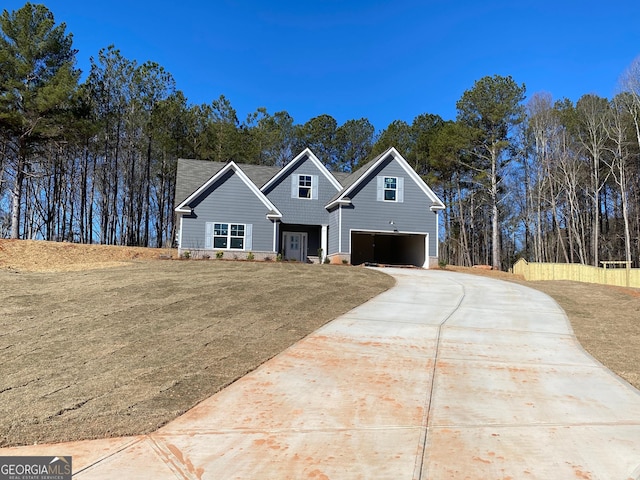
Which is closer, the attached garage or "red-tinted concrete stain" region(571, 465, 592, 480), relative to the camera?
"red-tinted concrete stain" region(571, 465, 592, 480)

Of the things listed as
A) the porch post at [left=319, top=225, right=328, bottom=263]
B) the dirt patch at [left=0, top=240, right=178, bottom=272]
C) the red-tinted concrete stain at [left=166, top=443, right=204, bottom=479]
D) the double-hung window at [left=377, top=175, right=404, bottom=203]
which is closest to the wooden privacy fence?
the double-hung window at [left=377, top=175, right=404, bottom=203]

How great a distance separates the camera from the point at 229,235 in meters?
22.8

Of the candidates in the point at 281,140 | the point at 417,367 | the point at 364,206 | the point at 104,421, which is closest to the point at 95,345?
the point at 104,421

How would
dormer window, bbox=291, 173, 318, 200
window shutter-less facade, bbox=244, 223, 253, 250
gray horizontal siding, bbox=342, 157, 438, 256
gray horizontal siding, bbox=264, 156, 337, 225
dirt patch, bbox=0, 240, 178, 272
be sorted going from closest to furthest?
dirt patch, bbox=0, 240, 178, 272
window shutter-less facade, bbox=244, 223, 253, 250
gray horizontal siding, bbox=342, 157, 438, 256
gray horizontal siding, bbox=264, 156, 337, 225
dormer window, bbox=291, 173, 318, 200

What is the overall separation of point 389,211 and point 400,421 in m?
20.8

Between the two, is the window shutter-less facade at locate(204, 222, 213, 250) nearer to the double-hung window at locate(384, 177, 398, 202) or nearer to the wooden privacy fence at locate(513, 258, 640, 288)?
the double-hung window at locate(384, 177, 398, 202)

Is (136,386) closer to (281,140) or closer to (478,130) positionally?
(478,130)

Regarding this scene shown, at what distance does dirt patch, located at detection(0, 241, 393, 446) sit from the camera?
3.86 metres

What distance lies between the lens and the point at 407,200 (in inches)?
956

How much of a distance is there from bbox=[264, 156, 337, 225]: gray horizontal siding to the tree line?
1317cm

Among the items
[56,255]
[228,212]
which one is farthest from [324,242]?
[56,255]

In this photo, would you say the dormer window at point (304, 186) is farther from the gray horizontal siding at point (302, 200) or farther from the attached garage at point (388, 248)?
the attached garage at point (388, 248)

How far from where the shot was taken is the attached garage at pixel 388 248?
25.1 m

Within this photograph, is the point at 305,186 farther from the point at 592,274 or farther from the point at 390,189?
the point at 592,274
